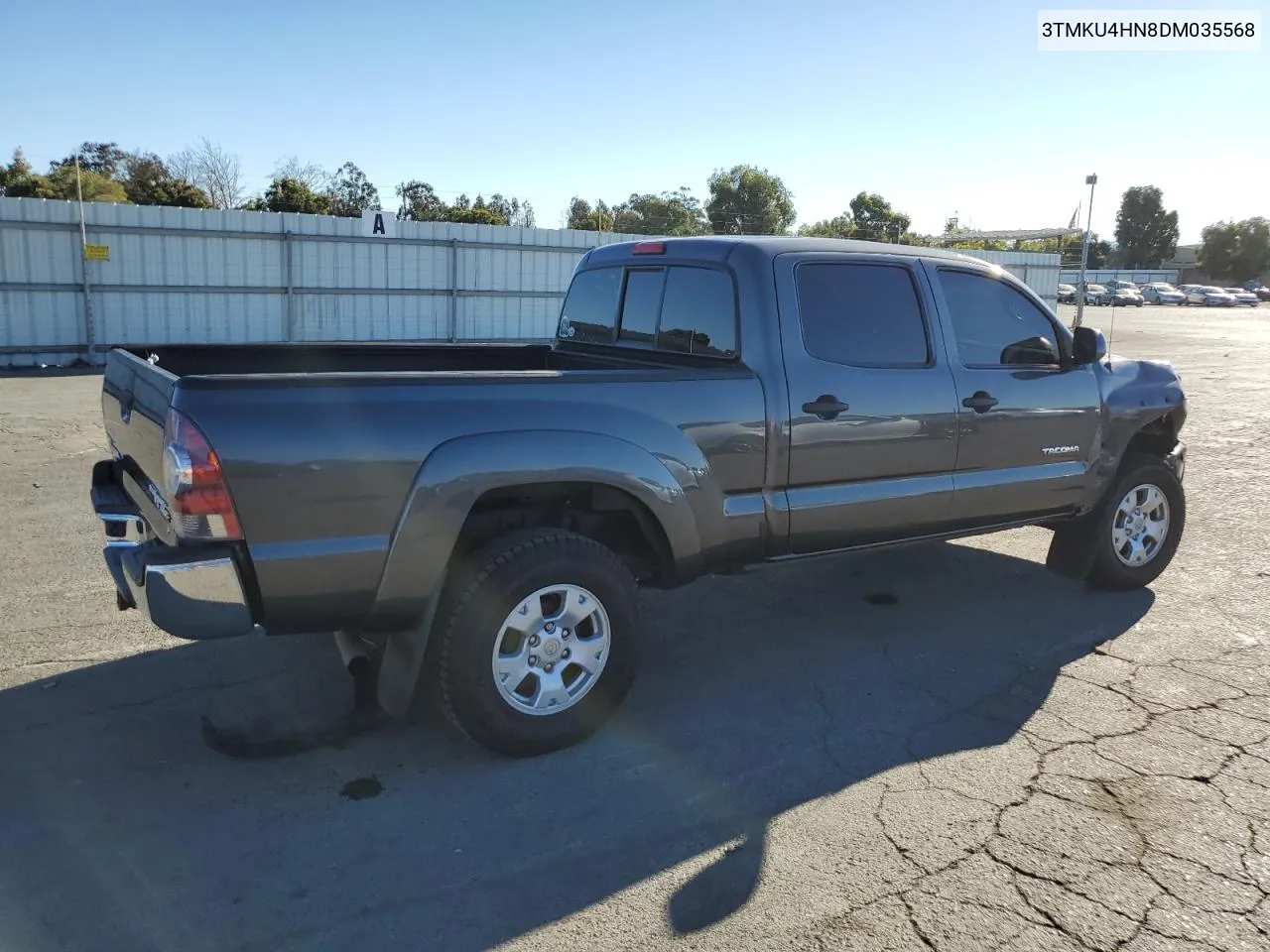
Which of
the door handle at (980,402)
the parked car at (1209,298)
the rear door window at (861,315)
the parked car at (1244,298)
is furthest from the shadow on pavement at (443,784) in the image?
the parked car at (1244,298)

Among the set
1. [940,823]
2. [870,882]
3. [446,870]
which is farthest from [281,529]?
[940,823]

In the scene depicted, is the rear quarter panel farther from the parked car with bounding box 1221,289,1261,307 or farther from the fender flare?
the parked car with bounding box 1221,289,1261,307

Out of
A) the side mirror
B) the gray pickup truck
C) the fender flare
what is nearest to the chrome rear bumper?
the gray pickup truck

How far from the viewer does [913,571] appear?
6340 mm

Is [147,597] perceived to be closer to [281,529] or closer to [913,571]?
[281,529]

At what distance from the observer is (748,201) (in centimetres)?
5488

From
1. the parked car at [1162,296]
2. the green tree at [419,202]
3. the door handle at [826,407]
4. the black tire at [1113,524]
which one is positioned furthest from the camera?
the parked car at [1162,296]

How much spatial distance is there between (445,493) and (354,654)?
872 mm

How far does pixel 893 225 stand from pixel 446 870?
168 ft

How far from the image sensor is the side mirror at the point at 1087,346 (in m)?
5.31

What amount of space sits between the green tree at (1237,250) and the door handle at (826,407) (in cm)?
11339

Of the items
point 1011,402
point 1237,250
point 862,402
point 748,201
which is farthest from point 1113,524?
point 1237,250

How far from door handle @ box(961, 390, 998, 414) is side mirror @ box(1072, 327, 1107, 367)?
0.73 m

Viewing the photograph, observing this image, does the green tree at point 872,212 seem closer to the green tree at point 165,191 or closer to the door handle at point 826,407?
the green tree at point 165,191
